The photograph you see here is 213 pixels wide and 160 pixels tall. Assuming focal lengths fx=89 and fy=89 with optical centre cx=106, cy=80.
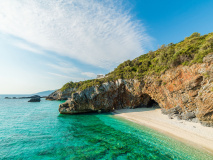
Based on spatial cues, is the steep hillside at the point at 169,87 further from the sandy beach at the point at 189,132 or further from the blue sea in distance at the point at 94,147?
the blue sea in distance at the point at 94,147

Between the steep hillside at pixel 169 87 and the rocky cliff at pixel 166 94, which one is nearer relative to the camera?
the rocky cliff at pixel 166 94

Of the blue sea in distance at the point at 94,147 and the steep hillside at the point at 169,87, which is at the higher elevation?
the steep hillside at the point at 169,87

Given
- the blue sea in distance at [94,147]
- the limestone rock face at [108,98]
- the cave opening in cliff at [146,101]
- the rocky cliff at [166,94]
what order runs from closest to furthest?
the blue sea in distance at [94,147] → the rocky cliff at [166,94] → the limestone rock face at [108,98] → the cave opening in cliff at [146,101]

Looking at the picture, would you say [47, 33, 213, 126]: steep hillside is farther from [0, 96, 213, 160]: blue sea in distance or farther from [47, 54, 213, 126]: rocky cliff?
[0, 96, 213, 160]: blue sea in distance

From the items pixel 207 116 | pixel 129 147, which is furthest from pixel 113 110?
pixel 207 116

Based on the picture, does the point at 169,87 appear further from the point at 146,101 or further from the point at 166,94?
the point at 146,101

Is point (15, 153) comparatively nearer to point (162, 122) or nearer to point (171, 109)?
point (162, 122)

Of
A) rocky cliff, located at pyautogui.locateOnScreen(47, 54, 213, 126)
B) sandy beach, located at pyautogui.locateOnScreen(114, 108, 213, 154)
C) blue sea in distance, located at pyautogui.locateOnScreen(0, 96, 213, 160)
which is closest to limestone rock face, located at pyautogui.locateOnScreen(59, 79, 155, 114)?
rocky cliff, located at pyautogui.locateOnScreen(47, 54, 213, 126)

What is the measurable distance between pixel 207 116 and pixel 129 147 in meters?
14.3

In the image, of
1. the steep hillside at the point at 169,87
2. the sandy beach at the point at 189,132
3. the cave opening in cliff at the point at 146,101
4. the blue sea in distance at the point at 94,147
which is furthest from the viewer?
the cave opening in cliff at the point at 146,101

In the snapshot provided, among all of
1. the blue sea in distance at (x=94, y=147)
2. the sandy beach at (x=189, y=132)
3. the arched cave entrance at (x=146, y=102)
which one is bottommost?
the blue sea in distance at (x=94, y=147)

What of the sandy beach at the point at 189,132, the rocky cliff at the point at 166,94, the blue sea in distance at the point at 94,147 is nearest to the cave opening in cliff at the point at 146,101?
the rocky cliff at the point at 166,94

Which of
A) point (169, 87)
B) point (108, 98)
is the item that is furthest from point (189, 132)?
point (108, 98)

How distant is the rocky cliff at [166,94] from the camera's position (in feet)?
48.6
